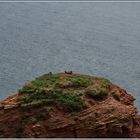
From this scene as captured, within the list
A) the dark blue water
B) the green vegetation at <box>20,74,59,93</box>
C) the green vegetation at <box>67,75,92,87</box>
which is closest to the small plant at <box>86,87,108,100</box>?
the green vegetation at <box>67,75,92,87</box>

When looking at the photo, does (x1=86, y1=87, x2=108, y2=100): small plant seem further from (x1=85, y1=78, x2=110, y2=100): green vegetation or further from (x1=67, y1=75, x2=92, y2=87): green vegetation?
(x1=67, y1=75, x2=92, y2=87): green vegetation

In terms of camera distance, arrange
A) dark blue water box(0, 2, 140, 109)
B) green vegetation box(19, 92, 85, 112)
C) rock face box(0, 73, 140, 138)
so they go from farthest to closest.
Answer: dark blue water box(0, 2, 140, 109), green vegetation box(19, 92, 85, 112), rock face box(0, 73, 140, 138)

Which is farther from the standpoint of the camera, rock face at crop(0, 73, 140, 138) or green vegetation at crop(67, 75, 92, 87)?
green vegetation at crop(67, 75, 92, 87)

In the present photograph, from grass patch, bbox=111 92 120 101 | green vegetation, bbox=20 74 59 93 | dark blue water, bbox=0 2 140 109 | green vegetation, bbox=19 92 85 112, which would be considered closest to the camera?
green vegetation, bbox=19 92 85 112

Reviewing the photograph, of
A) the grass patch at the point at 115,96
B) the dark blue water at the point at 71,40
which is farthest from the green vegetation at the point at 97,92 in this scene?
the dark blue water at the point at 71,40

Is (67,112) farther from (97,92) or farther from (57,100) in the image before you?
(97,92)

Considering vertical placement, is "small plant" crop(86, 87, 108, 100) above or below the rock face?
above

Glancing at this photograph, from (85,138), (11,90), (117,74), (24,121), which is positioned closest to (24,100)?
(24,121)
